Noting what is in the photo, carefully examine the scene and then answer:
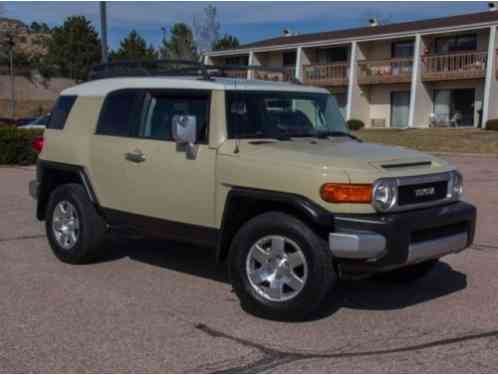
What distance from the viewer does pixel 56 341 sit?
Answer: 5.10 meters

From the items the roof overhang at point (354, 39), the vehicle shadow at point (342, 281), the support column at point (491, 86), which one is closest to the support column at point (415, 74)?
the roof overhang at point (354, 39)

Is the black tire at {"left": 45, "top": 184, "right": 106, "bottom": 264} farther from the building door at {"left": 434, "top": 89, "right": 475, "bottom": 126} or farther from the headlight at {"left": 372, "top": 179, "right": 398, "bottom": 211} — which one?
the building door at {"left": 434, "top": 89, "right": 475, "bottom": 126}

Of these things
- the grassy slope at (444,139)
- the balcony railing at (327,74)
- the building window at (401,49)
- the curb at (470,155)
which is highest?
the building window at (401,49)

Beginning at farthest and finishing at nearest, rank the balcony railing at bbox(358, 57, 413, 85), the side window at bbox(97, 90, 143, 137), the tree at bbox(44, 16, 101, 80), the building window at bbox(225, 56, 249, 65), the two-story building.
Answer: the tree at bbox(44, 16, 101, 80) → the building window at bbox(225, 56, 249, 65) → the balcony railing at bbox(358, 57, 413, 85) → the two-story building → the side window at bbox(97, 90, 143, 137)

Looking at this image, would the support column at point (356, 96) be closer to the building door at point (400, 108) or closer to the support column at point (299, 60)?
the building door at point (400, 108)

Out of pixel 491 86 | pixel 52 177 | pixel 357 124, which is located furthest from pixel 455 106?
pixel 52 177

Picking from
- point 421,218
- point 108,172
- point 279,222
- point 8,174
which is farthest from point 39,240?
point 8,174

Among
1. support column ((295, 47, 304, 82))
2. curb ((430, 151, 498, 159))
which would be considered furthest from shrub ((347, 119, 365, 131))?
curb ((430, 151, 498, 159))

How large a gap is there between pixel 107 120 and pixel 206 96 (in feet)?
4.60

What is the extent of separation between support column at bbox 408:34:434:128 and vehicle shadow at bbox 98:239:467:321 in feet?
94.8

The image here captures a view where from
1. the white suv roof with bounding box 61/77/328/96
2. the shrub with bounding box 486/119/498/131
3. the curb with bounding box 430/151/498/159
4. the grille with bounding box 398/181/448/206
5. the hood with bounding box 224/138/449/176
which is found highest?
the white suv roof with bounding box 61/77/328/96

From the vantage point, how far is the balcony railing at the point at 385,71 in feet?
120

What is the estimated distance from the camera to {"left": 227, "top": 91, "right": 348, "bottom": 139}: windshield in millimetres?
6301

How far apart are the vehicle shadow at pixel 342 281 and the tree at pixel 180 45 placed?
151 ft
